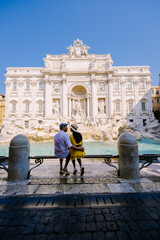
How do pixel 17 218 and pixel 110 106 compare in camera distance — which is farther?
pixel 110 106

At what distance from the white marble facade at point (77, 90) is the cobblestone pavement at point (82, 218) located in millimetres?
21745

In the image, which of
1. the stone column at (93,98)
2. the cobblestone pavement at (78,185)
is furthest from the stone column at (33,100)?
the cobblestone pavement at (78,185)

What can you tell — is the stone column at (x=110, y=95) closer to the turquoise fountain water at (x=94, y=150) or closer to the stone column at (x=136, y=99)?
the stone column at (x=136, y=99)

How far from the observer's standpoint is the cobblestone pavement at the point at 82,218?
1.24m

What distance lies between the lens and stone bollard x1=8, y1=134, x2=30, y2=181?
257 cm

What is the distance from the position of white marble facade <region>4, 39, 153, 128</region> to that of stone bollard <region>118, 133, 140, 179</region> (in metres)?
20.9

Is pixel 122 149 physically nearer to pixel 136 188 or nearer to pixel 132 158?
pixel 132 158

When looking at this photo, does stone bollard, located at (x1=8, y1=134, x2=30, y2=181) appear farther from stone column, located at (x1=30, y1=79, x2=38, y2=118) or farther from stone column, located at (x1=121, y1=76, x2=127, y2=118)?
A: stone column, located at (x1=121, y1=76, x2=127, y2=118)

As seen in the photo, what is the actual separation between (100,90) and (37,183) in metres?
24.7

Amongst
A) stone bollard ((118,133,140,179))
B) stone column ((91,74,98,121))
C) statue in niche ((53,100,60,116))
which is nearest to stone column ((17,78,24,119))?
statue in niche ((53,100,60,116))

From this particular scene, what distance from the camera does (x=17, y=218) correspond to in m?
1.48

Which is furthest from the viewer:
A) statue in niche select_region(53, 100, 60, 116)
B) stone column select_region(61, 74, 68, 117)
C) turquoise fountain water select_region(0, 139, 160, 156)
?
statue in niche select_region(53, 100, 60, 116)

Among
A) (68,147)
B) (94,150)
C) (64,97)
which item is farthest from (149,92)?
(68,147)

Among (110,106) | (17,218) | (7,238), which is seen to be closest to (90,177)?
(17,218)
